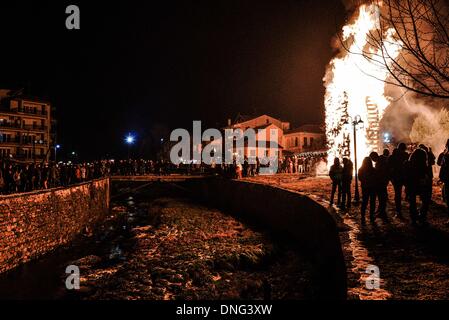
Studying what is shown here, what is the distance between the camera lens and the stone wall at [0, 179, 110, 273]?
15.2 m

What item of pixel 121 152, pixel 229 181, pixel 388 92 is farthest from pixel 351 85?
pixel 121 152

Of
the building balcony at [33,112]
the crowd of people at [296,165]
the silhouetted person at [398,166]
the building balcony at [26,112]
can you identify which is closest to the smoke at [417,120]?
the crowd of people at [296,165]

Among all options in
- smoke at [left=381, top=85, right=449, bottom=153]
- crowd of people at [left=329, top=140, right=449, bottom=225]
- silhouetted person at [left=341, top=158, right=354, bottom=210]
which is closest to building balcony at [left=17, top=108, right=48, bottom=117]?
smoke at [left=381, top=85, right=449, bottom=153]

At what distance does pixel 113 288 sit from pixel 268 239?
9418mm

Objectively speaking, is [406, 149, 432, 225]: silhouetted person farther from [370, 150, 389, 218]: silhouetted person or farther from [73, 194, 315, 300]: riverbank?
[73, 194, 315, 300]: riverbank

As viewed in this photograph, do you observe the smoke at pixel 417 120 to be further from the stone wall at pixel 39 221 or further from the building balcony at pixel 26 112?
the building balcony at pixel 26 112

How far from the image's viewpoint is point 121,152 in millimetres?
102188

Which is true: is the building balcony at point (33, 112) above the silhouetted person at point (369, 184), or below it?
above

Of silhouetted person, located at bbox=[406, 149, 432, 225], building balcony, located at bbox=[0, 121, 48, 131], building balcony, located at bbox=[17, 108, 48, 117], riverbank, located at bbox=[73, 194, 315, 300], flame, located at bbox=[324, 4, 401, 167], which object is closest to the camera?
silhouetted person, located at bbox=[406, 149, 432, 225]

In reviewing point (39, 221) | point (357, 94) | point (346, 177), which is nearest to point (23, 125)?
point (39, 221)

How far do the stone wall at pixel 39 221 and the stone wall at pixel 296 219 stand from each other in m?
12.7

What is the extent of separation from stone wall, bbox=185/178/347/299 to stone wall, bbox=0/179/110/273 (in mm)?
12670

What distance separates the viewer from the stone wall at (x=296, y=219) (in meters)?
9.62
